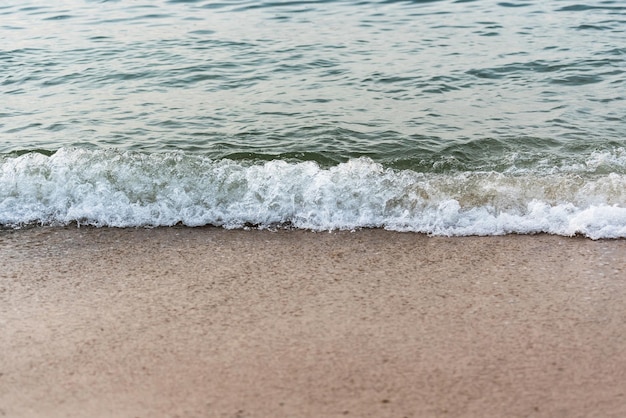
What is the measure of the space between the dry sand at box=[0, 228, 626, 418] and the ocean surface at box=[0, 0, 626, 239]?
41 cm

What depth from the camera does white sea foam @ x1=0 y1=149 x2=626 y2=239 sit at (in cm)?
497

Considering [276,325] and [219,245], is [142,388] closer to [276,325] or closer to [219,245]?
[276,325]

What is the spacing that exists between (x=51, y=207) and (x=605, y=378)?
12.2ft

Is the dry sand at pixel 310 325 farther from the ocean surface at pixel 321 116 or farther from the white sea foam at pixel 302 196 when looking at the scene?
the ocean surface at pixel 321 116

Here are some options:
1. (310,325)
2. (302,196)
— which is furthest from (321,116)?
(310,325)

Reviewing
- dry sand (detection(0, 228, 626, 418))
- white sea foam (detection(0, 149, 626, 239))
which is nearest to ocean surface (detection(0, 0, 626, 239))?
white sea foam (detection(0, 149, 626, 239))

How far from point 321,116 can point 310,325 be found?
3804 millimetres

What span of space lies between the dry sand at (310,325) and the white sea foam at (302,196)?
0.19 meters

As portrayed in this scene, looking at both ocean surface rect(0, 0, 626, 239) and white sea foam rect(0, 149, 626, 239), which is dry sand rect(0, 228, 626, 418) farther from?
ocean surface rect(0, 0, 626, 239)

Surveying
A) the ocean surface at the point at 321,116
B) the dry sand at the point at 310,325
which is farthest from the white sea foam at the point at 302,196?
the dry sand at the point at 310,325

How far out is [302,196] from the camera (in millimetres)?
5336

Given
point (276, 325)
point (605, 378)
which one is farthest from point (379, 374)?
point (605, 378)

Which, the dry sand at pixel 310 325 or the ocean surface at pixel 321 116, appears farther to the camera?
the ocean surface at pixel 321 116

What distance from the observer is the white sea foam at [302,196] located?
4969 mm
